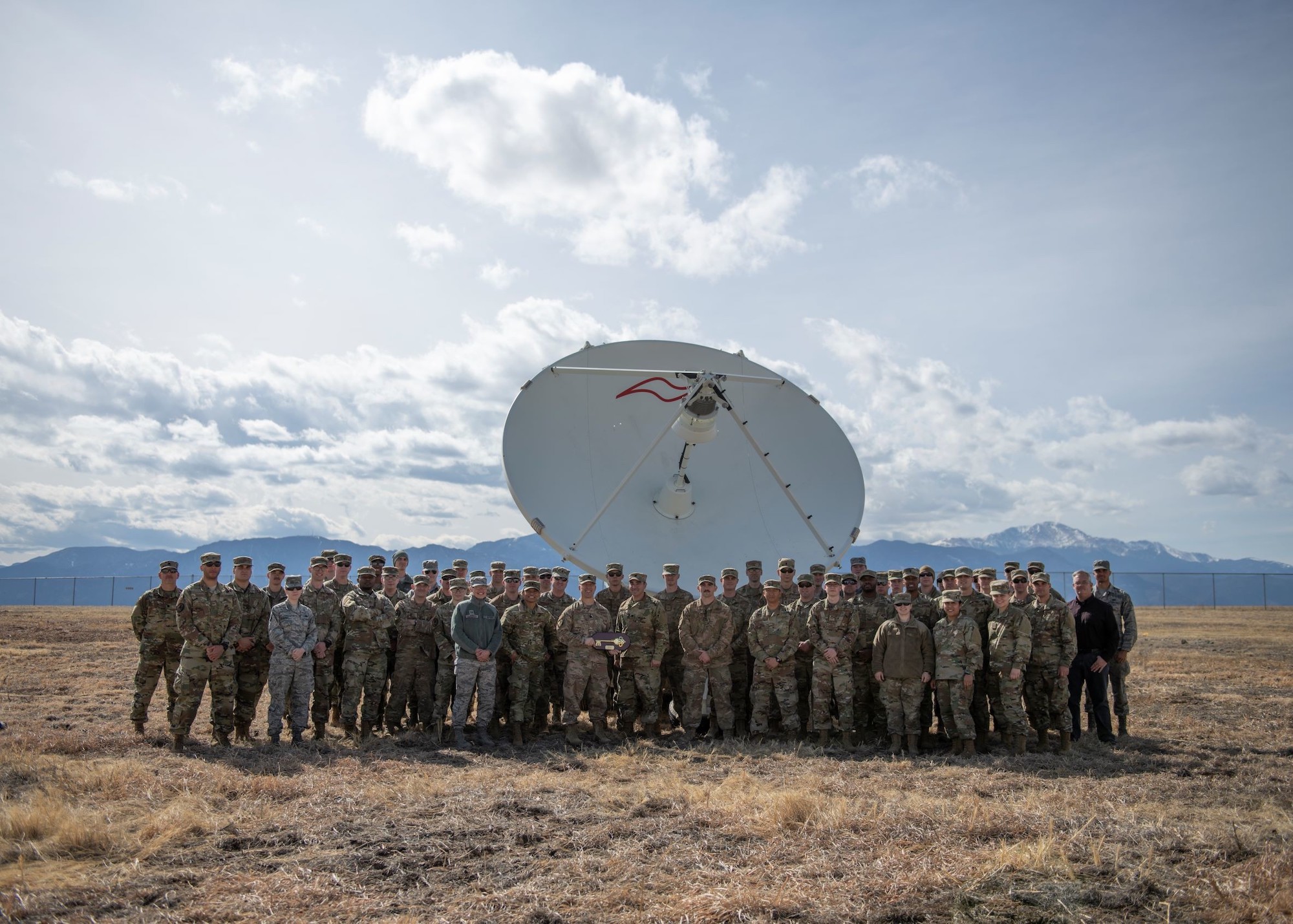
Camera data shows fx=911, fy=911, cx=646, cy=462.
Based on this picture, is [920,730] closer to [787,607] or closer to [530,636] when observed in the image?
[787,607]

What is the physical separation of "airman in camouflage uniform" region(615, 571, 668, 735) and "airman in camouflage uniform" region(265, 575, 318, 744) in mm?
3698

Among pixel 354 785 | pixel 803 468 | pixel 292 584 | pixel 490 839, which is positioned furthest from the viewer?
pixel 803 468

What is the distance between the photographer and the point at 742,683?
11859 mm

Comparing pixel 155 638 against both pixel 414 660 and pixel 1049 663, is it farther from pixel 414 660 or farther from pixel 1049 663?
pixel 1049 663

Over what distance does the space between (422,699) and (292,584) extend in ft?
7.43

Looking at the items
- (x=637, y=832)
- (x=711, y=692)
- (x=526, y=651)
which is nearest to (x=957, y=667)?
(x=711, y=692)

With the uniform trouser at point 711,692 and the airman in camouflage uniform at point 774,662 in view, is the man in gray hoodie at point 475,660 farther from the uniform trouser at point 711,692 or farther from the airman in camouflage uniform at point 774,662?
the airman in camouflage uniform at point 774,662

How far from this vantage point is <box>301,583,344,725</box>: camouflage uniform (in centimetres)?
1091

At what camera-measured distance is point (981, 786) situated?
8352 mm

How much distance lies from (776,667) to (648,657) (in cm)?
158

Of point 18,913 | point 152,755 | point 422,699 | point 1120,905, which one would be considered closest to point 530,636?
point 422,699

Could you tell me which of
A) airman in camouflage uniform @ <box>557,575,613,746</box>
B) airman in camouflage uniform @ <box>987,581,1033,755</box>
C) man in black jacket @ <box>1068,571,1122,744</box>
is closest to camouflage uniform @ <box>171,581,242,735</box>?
airman in camouflage uniform @ <box>557,575,613,746</box>

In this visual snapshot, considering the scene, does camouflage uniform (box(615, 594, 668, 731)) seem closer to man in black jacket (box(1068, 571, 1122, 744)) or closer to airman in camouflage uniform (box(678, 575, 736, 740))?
airman in camouflage uniform (box(678, 575, 736, 740))

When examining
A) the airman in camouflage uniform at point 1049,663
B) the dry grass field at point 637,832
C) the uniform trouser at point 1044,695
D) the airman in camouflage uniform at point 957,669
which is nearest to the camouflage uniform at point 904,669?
the airman in camouflage uniform at point 957,669
